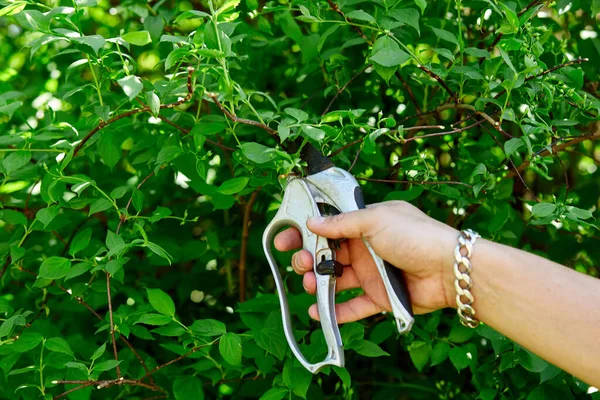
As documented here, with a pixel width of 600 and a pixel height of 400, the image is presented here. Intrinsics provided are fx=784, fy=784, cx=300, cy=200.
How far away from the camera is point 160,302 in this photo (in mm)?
1594

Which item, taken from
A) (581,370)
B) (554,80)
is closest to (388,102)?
(554,80)

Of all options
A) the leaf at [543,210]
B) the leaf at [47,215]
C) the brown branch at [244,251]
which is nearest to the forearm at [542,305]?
the leaf at [543,210]

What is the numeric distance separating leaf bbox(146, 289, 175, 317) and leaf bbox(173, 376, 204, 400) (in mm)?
203

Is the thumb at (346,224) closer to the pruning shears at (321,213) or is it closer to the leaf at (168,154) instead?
the pruning shears at (321,213)

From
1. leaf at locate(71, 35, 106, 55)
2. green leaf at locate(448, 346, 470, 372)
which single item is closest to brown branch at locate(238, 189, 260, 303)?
green leaf at locate(448, 346, 470, 372)

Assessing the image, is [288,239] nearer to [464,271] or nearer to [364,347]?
[364,347]

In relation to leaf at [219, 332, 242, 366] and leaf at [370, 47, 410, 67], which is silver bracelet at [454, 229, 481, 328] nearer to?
leaf at [370, 47, 410, 67]

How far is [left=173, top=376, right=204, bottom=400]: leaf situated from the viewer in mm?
1684

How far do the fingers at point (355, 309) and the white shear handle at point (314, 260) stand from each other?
6.1 inches

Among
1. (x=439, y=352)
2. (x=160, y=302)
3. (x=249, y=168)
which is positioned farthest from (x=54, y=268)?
(x=439, y=352)

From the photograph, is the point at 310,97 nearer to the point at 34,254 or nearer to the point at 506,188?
the point at 506,188

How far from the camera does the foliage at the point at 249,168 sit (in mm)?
1498

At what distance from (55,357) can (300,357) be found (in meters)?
0.54

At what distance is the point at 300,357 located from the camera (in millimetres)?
1471
